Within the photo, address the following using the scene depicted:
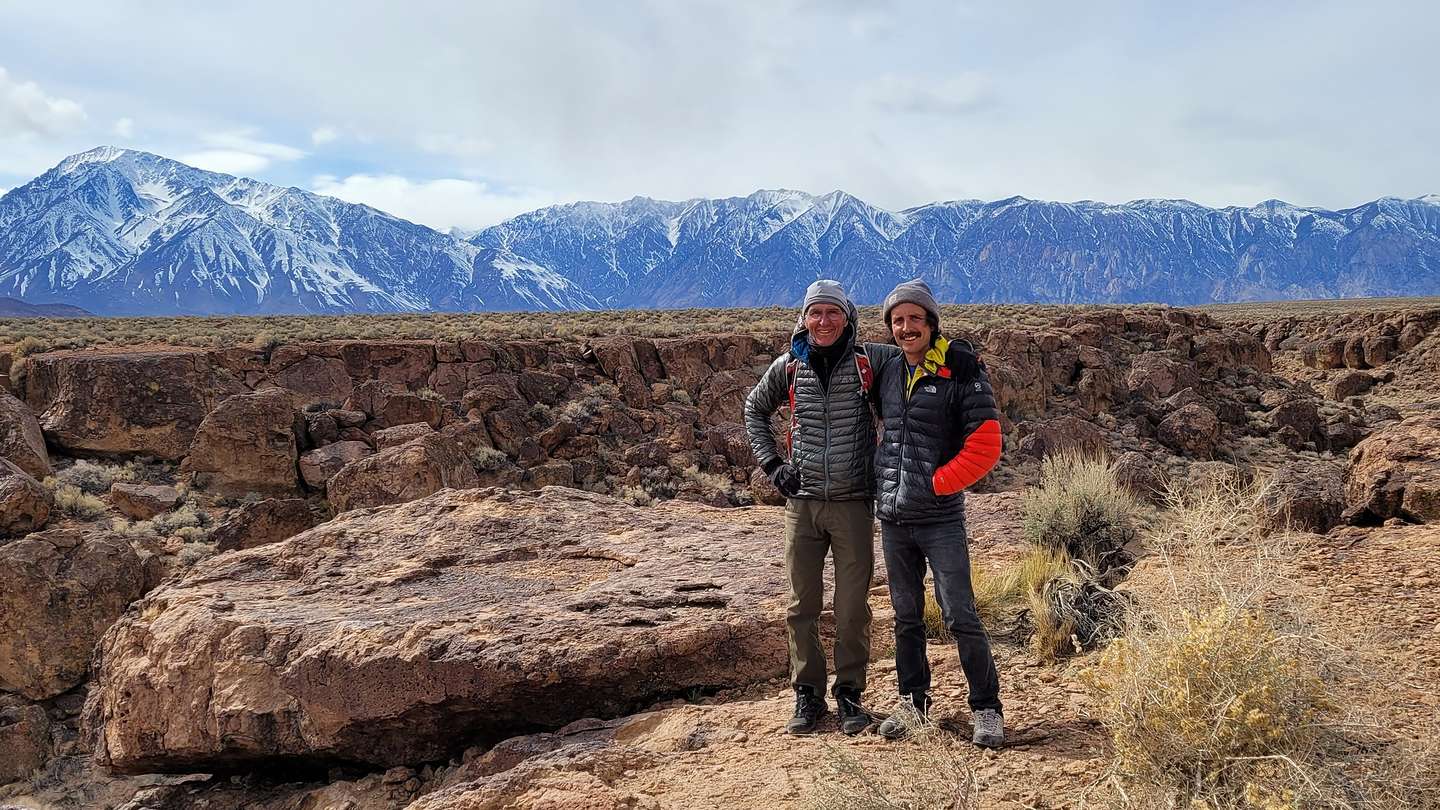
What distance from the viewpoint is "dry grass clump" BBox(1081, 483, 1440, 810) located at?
9.04 ft

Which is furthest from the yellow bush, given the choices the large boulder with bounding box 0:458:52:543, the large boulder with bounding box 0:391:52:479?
the large boulder with bounding box 0:391:52:479

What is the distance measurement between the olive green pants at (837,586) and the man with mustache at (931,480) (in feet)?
0.58

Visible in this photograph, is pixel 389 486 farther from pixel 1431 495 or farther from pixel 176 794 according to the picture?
pixel 1431 495

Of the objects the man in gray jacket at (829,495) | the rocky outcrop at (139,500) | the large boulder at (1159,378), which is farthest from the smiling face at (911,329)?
the large boulder at (1159,378)

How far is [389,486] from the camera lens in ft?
40.0

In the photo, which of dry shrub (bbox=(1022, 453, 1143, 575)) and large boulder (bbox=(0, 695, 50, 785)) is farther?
large boulder (bbox=(0, 695, 50, 785))

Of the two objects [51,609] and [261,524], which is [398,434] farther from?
[51,609]

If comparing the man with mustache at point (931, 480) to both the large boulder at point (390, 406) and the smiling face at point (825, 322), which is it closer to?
the smiling face at point (825, 322)

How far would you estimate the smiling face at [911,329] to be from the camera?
3996 millimetres

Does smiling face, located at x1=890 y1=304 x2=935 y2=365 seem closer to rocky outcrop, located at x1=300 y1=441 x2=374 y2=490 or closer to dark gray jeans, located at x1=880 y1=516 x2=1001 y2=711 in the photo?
dark gray jeans, located at x1=880 y1=516 x2=1001 y2=711

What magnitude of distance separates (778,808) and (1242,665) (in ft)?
5.99

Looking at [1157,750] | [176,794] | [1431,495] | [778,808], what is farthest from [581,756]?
[1431,495]

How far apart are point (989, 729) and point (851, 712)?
69cm

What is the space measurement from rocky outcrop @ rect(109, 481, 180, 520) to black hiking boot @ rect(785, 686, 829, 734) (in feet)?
44.9
